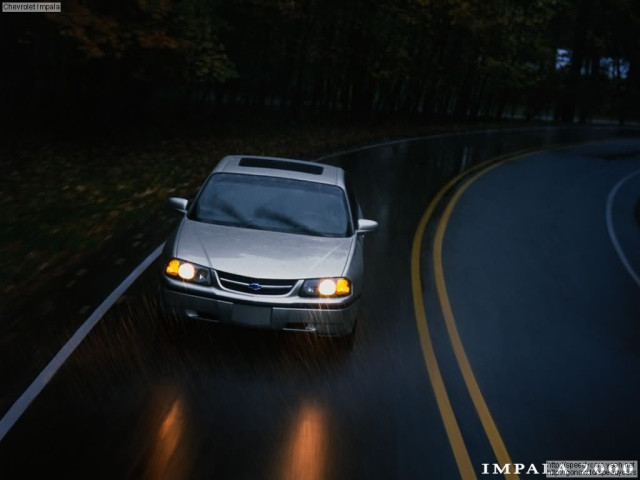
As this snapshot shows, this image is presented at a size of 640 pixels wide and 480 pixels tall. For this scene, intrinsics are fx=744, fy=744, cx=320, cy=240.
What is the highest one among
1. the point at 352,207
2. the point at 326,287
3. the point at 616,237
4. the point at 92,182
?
the point at 352,207

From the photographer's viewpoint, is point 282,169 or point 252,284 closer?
point 252,284

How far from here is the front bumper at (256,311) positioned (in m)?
6.58

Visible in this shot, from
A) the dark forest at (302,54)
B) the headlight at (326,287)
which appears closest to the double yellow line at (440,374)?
the headlight at (326,287)

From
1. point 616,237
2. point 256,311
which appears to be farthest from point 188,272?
point 616,237

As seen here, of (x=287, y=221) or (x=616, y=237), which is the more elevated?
(x=287, y=221)

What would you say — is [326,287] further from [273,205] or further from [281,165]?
[281,165]

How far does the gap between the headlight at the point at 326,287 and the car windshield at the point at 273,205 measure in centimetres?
83

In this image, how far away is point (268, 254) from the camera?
22.7 feet

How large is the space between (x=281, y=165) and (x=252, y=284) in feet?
8.23

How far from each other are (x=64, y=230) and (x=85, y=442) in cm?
698

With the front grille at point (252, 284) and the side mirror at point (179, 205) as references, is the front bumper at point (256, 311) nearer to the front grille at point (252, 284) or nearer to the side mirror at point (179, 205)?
the front grille at point (252, 284)

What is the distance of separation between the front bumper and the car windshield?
3.56 feet

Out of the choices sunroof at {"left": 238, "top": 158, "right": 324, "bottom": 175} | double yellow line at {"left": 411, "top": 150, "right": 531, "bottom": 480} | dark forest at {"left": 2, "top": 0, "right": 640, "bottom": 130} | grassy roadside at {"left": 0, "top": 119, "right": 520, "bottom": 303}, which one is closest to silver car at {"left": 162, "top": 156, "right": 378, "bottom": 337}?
sunroof at {"left": 238, "top": 158, "right": 324, "bottom": 175}

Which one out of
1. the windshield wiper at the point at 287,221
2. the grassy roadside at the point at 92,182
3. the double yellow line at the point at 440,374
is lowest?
the grassy roadside at the point at 92,182
